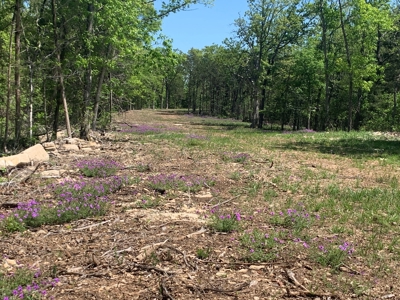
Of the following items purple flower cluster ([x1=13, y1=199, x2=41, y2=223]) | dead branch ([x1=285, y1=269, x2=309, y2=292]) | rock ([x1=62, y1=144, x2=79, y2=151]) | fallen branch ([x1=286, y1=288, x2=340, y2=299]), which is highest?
rock ([x1=62, y1=144, x2=79, y2=151])

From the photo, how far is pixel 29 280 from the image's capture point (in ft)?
12.7

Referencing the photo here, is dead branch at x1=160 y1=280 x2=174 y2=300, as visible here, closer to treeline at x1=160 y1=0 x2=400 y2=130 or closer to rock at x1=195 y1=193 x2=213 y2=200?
rock at x1=195 y1=193 x2=213 y2=200

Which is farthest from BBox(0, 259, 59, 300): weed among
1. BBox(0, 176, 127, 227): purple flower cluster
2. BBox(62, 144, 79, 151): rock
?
BBox(62, 144, 79, 151): rock

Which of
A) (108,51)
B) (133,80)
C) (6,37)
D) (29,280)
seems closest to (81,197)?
(29,280)

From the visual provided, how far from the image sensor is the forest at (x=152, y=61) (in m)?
15.3

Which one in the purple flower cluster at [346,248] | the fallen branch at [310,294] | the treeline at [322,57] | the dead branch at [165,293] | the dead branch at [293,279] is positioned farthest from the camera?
the treeline at [322,57]

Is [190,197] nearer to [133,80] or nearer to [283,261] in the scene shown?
[283,261]

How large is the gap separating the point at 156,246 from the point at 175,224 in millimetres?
981

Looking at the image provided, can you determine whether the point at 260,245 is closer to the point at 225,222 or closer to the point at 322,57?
the point at 225,222

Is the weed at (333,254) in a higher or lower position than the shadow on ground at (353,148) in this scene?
lower

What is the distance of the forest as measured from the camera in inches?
603

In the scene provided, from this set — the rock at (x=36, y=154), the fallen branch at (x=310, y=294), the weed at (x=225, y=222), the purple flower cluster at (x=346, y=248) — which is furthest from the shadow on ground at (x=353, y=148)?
the fallen branch at (x=310, y=294)

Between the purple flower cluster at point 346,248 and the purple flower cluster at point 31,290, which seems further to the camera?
the purple flower cluster at point 346,248

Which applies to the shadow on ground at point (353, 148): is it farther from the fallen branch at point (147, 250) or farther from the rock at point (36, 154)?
the fallen branch at point (147, 250)
